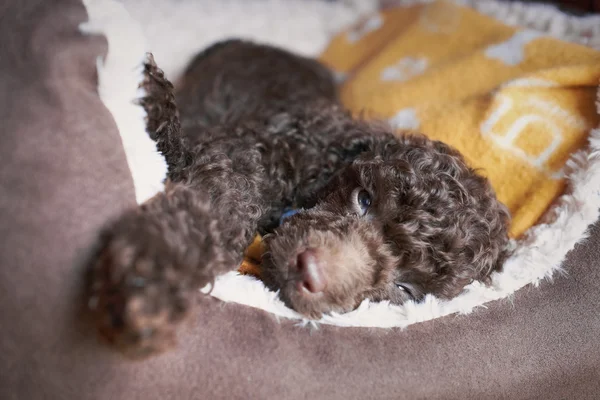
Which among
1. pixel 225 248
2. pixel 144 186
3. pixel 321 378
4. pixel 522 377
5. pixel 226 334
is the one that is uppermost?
pixel 144 186

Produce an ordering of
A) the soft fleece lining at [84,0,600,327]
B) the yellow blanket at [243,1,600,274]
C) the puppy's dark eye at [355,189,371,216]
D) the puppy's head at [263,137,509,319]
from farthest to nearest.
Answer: the yellow blanket at [243,1,600,274]
the puppy's dark eye at [355,189,371,216]
the puppy's head at [263,137,509,319]
the soft fleece lining at [84,0,600,327]

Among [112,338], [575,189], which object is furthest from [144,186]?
[575,189]

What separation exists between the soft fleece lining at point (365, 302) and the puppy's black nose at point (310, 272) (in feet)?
0.36

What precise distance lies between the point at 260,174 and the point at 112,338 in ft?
3.61

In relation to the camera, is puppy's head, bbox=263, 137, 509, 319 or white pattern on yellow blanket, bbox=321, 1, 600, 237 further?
white pattern on yellow blanket, bbox=321, 1, 600, 237

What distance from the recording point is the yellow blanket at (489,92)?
2.65m

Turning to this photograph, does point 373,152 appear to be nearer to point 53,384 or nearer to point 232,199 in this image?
point 232,199

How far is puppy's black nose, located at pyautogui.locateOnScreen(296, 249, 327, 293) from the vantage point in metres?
1.85

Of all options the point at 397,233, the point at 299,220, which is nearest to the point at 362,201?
the point at 397,233

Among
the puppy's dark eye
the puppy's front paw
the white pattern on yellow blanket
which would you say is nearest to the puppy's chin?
the puppy's dark eye

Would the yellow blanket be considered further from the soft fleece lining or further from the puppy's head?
the puppy's head

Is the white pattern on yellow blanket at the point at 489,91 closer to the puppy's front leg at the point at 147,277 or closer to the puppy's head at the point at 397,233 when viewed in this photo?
the puppy's head at the point at 397,233

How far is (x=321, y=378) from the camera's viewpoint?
5.74 feet

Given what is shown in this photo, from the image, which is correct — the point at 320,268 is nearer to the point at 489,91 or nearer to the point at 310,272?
the point at 310,272
